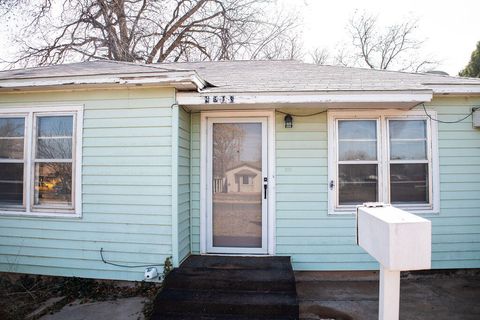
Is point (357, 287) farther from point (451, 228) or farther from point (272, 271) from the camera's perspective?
point (451, 228)

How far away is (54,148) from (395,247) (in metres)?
4.86

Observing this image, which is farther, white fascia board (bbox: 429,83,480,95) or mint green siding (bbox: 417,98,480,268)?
mint green siding (bbox: 417,98,480,268)

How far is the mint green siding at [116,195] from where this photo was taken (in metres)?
4.29

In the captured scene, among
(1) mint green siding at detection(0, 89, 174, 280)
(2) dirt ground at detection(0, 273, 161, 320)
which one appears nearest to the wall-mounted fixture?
(1) mint green siding at detection(0, 89, 174, 280)

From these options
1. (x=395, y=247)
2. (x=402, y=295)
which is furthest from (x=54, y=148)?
(x=402, y=295)

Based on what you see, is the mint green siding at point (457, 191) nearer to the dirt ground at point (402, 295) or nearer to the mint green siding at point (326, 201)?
the mint green siding at point (326, 201)

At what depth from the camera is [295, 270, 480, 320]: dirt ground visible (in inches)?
144

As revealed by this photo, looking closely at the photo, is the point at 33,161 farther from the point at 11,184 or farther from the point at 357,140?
the point at 357,140

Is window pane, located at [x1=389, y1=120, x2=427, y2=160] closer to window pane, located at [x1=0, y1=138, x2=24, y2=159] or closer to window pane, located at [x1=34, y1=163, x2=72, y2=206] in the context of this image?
window pane, located at [x1=34, y1=163, x2=72, y2=206]

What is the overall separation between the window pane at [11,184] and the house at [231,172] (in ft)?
0.07

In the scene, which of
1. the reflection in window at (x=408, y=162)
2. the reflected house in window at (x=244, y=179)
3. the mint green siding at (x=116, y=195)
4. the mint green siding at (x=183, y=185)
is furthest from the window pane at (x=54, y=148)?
the reflection in window at (x=408, y=162)

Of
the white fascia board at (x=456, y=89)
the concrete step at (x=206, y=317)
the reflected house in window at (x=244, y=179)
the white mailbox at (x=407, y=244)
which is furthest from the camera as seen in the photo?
the reflected house in window at (x=244, y=179)

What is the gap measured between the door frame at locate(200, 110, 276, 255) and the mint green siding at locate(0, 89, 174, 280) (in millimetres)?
679

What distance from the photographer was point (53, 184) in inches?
184
